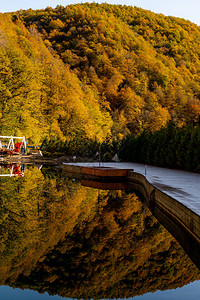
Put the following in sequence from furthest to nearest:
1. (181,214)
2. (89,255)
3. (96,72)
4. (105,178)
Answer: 1. (96,72)
2. (105,178)
3. (181,214)
4. (89,255)

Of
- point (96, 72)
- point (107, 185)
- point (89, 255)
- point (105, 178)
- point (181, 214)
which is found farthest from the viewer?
point (96, 72)

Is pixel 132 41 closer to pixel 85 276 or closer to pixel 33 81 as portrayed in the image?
pixel 33 81

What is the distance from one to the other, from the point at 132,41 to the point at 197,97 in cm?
1941

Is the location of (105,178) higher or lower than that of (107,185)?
higher

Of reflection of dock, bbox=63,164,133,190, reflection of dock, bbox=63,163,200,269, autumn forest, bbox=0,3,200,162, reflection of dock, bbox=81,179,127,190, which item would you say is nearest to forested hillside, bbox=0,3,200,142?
autumn forest, bbox=0,3,200,162

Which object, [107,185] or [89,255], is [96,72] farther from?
[89,255]

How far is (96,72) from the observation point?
61.8 metres

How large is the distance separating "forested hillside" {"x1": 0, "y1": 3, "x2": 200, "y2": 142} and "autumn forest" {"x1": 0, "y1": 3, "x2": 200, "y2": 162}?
0.10 meters

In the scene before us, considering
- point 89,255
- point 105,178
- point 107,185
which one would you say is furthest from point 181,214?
point 105,178

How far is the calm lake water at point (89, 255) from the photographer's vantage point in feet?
11.2

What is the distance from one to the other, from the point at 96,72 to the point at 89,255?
5961 cm

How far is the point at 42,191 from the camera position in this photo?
9.26 metres

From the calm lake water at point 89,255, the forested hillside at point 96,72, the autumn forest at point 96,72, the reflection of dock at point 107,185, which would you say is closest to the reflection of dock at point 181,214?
the calm lake water at point 89,255

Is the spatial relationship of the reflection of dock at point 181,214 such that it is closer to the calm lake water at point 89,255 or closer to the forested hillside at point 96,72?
the calm lake water at point 89,255
